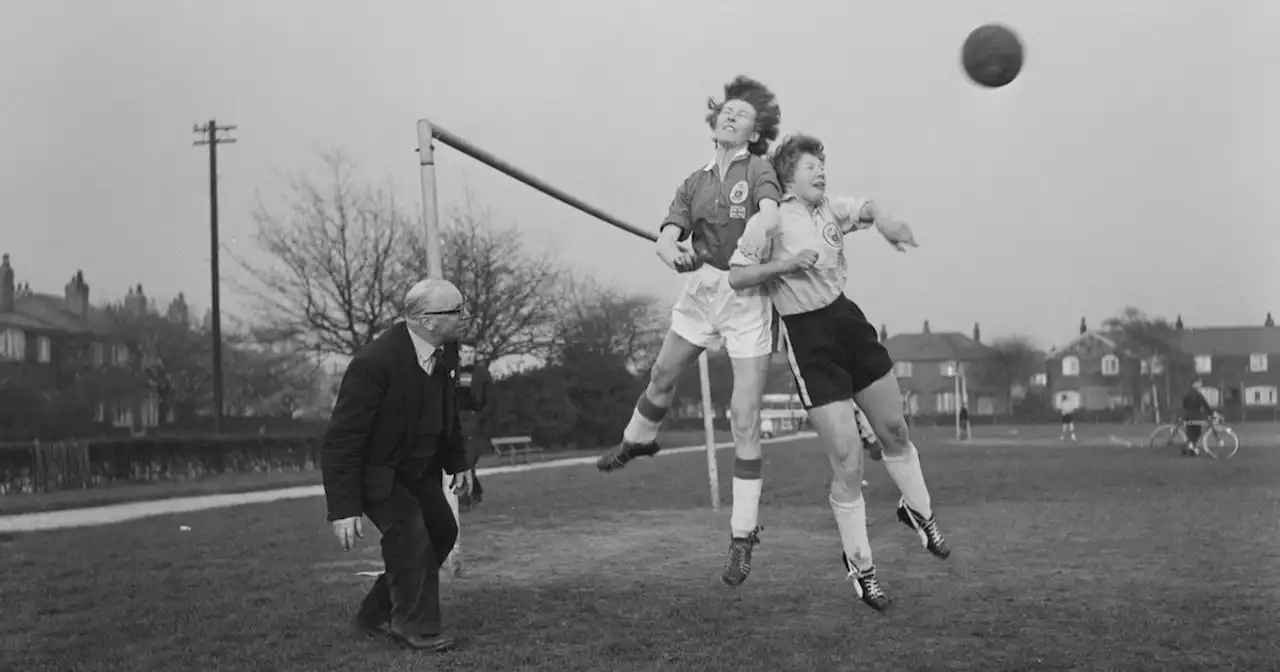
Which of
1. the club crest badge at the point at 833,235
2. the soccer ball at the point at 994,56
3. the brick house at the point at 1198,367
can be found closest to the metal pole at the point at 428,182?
the club crest badge at the point at 833,235

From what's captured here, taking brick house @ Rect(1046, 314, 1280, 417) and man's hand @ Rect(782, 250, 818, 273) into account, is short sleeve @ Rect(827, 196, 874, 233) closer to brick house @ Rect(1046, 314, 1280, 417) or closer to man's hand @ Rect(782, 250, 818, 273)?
man's hand @ Rect(782, 250, 818, 273)

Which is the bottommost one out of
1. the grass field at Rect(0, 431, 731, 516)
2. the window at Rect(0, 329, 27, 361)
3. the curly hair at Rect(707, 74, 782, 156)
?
the grass field at Rect(0, 431, 731, 516)

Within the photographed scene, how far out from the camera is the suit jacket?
5.12m

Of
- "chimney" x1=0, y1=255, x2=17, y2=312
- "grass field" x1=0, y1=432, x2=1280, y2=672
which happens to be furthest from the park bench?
"chimney" x1=0, y1=255, x2=17, y2=312

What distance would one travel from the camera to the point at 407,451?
17.5 ft

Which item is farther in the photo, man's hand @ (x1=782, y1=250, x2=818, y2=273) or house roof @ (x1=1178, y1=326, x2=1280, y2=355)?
house roof @ (x1=1178, y1=326, x2=1280, y2=355)

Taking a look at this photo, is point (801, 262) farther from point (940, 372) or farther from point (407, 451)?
point (940, 372)

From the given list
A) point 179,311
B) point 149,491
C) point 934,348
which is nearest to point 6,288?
point 179,311

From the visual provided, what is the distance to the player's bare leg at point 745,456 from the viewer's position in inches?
158

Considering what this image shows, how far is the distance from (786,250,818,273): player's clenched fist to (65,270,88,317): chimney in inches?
1219

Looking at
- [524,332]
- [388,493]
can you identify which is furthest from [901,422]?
[524,332]

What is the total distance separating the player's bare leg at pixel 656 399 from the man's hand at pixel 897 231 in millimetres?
774

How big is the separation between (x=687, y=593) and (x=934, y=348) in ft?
67.4

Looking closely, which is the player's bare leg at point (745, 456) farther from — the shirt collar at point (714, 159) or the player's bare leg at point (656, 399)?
the shirt collar at point (714, 159)
